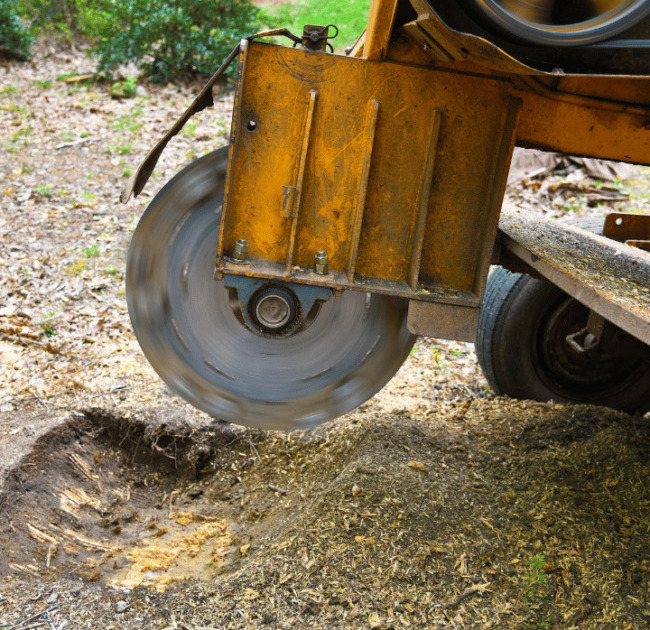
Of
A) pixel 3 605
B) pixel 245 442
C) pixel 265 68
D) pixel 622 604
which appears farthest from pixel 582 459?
pixel 3 605

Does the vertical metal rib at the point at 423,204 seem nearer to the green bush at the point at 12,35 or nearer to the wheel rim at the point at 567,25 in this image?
the wheel rim at the point at 567,25

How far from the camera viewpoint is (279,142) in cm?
243

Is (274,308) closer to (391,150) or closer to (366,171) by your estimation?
(366,171)

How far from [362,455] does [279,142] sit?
1.41 meters

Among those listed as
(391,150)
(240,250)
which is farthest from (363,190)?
(240,250)

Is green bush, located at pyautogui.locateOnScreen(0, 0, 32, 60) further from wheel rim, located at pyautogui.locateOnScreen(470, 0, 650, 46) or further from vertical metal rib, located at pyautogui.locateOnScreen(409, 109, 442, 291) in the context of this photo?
wheel rim, located at pyautogui.locateOnScreen(470, 0, 650, 46)

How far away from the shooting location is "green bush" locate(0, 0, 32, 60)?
10.2m

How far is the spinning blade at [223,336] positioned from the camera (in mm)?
2721

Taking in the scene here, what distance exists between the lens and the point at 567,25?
2.03 metres

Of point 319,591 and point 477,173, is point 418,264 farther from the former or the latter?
point 319,591

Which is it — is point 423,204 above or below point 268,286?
above

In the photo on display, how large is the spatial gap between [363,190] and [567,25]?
80 centimetres

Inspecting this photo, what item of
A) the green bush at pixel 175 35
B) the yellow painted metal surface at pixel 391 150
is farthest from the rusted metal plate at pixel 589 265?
the green bush at pixel 175 35

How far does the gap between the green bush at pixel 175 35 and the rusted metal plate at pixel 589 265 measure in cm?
668
